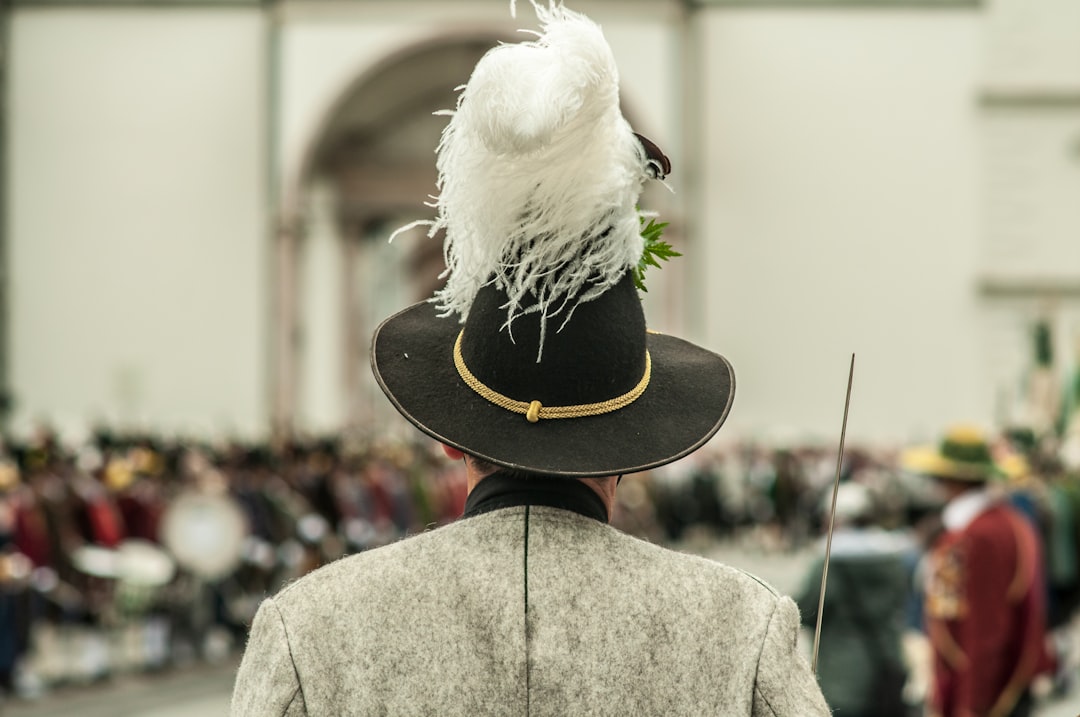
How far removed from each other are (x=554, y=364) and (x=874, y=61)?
33383 millimetres

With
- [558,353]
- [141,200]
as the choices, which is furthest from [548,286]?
[141,200]

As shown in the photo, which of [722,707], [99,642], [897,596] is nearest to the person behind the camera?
[722,707]

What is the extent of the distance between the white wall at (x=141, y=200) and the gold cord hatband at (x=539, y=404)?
30.3 m

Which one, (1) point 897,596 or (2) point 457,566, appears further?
(1) point 897,596

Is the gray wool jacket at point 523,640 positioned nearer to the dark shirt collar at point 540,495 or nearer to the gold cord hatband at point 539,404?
the dark shirt collar at point 540,495

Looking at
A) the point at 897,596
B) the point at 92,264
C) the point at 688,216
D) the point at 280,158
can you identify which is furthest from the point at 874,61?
the point at 897,596

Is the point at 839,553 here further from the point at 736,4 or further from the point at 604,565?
the point at 736,4

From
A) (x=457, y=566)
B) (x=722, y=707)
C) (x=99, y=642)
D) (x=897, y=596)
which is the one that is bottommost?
(x=99, y=642)

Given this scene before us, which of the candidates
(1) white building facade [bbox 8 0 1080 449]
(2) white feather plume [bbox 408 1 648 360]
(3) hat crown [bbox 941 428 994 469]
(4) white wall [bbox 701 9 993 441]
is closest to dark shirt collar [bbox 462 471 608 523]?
(2) white feather plume [bbox 408 1 648 360]

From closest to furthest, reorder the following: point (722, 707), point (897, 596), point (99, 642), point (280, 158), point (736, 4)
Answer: point (722, 707)
point (897, 596)
point (99, 642)
point (280, 158)
point (736, 4)

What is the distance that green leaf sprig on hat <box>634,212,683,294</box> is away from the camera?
7.90 ft

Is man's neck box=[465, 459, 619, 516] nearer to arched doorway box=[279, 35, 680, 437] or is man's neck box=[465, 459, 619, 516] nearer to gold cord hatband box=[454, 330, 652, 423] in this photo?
gold cord hatband box=[454, 330, 652, 423]

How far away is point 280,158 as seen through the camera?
104ft

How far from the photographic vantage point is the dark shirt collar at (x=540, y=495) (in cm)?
225
